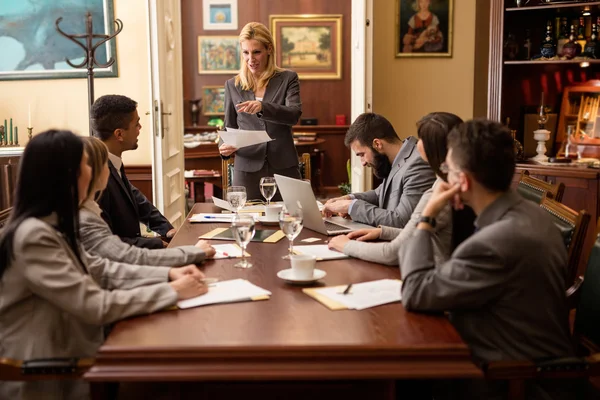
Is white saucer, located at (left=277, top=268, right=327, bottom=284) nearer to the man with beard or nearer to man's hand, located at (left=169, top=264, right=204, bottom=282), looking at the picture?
man's hand, located at (left=169, top=264, right=204, bottom=282)

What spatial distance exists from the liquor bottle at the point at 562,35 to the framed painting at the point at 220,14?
502 cm

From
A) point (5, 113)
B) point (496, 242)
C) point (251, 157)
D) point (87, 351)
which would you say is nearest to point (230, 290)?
point (87, 351)

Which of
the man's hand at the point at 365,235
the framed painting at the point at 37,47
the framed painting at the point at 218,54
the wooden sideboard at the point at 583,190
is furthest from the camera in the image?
the framed painting at the point at 218,54

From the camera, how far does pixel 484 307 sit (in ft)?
5.55

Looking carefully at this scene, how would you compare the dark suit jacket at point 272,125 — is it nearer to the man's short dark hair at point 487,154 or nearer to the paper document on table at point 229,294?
the paper document on table at point 229,294

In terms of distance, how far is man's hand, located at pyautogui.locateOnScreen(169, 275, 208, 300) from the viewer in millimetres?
1773

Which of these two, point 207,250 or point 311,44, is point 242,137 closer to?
point 207,250

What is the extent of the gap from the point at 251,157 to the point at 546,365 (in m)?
2.65

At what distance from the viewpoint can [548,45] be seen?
4723 mm

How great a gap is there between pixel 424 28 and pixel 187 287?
4483 millimetres

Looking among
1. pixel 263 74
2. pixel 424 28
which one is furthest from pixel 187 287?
pixel 424 28

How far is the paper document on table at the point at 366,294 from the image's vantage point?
68.8 inches

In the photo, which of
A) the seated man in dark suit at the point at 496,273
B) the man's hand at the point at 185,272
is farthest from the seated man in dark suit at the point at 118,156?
the seated man in dark suit at the point at 496,273

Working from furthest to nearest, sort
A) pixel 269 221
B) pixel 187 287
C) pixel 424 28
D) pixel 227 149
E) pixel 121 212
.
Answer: pixel 424 28, pixel 227 149, pixel 269 221, pixel 121 212, pixel 187 287
